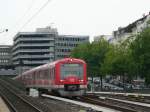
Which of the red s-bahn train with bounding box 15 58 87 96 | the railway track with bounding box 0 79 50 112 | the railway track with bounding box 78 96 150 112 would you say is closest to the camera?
the railway track with bounding box 78 96 150 112

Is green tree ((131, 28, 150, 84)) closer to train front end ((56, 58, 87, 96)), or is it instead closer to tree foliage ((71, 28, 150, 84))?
tree foliage ((71, 28, 150, 84))

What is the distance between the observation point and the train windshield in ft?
135

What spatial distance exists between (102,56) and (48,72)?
2029 inches

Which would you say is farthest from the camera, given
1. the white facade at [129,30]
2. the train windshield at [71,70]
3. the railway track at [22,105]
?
the white facade at [129,30]

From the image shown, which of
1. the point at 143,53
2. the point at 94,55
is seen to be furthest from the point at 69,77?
the point at 94,55

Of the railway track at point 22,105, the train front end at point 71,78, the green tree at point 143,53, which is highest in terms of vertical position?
the green tree at point 143,53

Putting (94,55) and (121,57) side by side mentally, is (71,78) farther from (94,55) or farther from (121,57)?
(94,55)

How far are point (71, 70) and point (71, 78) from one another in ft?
2.92

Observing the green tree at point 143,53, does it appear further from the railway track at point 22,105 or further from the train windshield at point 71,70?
the train windshield at point 71,70

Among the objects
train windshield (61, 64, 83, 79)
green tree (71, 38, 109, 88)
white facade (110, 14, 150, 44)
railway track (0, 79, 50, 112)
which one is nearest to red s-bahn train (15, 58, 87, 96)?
train windshield (61, 64, 83, 79)

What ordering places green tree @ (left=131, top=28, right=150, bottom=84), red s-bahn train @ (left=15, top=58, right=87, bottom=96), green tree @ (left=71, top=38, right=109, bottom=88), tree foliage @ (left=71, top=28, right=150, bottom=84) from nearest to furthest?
red s-bahn train @ (left=15, top=58, right=87, bottom=96)
green tree @ (left=131, top=28, right=150, bottom=84)
tree foliage @ (left=71, top=28, right=150, bottom=84)
green tree @ (left=71, top=38, right=109, bottom=88)

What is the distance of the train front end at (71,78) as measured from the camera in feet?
134

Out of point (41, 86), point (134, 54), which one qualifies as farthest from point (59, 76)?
point (134, 54)

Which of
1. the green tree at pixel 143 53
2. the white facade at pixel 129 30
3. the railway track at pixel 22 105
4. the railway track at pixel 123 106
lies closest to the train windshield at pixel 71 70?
the railway track at pixel 22 105
